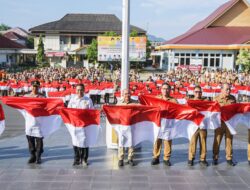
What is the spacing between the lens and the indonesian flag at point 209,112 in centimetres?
795

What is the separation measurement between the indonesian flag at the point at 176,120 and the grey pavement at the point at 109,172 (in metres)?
0.71

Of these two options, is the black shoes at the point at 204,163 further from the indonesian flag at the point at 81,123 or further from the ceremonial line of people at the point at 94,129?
the indonesian flag at the point at 81,123

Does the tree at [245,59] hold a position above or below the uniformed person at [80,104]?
above

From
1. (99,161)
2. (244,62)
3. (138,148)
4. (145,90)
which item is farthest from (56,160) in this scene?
→ (244,62)

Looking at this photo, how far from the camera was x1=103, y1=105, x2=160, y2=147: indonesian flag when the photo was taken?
781 cm

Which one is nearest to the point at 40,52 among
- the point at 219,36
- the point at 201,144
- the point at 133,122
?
the point at 219,36

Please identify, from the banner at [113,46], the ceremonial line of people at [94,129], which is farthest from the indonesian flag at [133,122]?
the banner at [113,46]

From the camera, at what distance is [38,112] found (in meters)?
8.03

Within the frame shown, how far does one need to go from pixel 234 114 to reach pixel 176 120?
1321 millimetres

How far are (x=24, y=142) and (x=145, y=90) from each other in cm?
813

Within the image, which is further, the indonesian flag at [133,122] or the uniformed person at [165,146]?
the uniformed person at [165,146]

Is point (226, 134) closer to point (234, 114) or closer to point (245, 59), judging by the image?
point (234, 114)

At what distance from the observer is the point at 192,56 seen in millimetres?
45750

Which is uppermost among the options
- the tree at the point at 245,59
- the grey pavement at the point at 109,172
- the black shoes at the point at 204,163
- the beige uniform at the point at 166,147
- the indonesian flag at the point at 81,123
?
the tree at the point at 245,59
